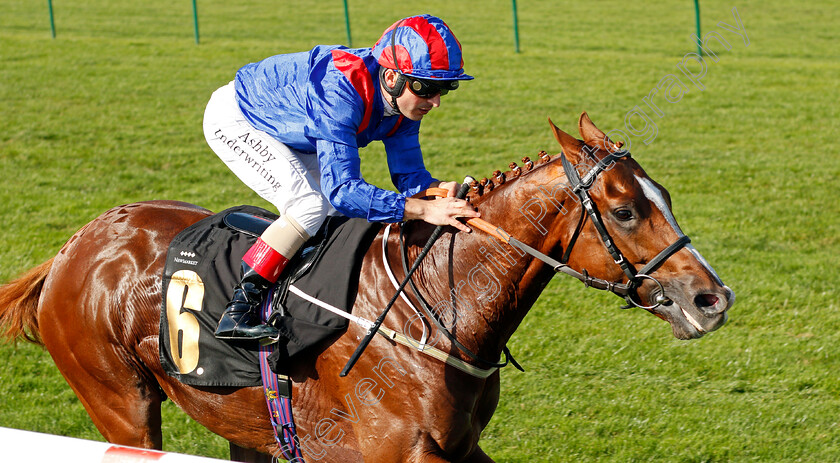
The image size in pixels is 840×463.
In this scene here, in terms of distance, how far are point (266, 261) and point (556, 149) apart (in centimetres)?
798

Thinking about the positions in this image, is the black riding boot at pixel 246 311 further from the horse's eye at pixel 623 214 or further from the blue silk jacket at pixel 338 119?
the horse's eye at pixel 623 214

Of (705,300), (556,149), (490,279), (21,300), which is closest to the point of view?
(705,300)

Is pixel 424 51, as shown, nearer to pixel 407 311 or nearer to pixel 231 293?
pixel 407 311

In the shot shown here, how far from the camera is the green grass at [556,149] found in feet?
16.9

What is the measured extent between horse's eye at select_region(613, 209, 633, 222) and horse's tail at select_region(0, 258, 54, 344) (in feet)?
9.15

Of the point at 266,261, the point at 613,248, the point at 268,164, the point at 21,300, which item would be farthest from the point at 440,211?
the point at 21,300

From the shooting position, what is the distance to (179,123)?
12320 mm

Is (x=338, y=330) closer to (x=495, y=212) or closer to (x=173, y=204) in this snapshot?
(x=495, y=212)

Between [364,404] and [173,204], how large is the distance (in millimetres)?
1657

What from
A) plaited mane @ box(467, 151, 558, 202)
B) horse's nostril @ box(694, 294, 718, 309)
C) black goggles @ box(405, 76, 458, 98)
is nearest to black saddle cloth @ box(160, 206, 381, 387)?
plaited mane @ box(467, 151, 558, 202)

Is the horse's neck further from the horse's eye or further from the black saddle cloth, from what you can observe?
the black saddle cloth

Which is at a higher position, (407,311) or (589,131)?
(589,131)

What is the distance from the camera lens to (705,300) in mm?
2994

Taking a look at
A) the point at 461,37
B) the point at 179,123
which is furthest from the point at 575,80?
the point at 179,123
